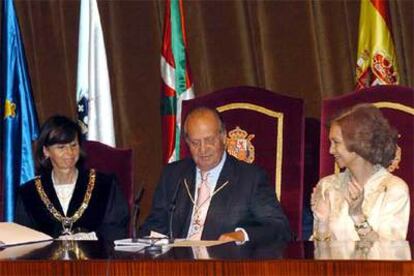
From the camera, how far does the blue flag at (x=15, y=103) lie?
17.6 ft

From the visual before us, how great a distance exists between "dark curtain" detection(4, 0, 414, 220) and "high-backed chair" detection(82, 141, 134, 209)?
107cm

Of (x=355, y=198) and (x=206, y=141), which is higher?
(x=206, y=141)

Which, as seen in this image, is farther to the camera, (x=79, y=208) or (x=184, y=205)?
(x=79, y=208)

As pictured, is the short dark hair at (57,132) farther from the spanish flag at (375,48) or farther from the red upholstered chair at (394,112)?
the spanish flag at (375,48)

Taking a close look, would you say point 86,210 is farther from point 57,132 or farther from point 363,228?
point 363,228

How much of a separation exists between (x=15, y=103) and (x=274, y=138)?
1755 millimetres

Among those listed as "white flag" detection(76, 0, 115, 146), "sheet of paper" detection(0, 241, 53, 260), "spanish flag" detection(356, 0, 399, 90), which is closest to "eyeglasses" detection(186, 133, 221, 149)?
"sheet of paper" detection(0, 241, 53, 260)

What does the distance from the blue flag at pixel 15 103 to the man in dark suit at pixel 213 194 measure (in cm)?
153

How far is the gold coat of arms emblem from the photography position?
4438mm

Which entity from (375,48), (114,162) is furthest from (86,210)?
(375,48)

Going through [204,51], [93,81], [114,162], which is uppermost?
[204,51]

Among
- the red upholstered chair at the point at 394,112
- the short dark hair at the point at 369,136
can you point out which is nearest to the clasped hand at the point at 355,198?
the short dark hair at the point at 369,136

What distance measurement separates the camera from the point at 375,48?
16.4ft

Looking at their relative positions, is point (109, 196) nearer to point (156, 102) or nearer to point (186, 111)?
point (186, 111)
